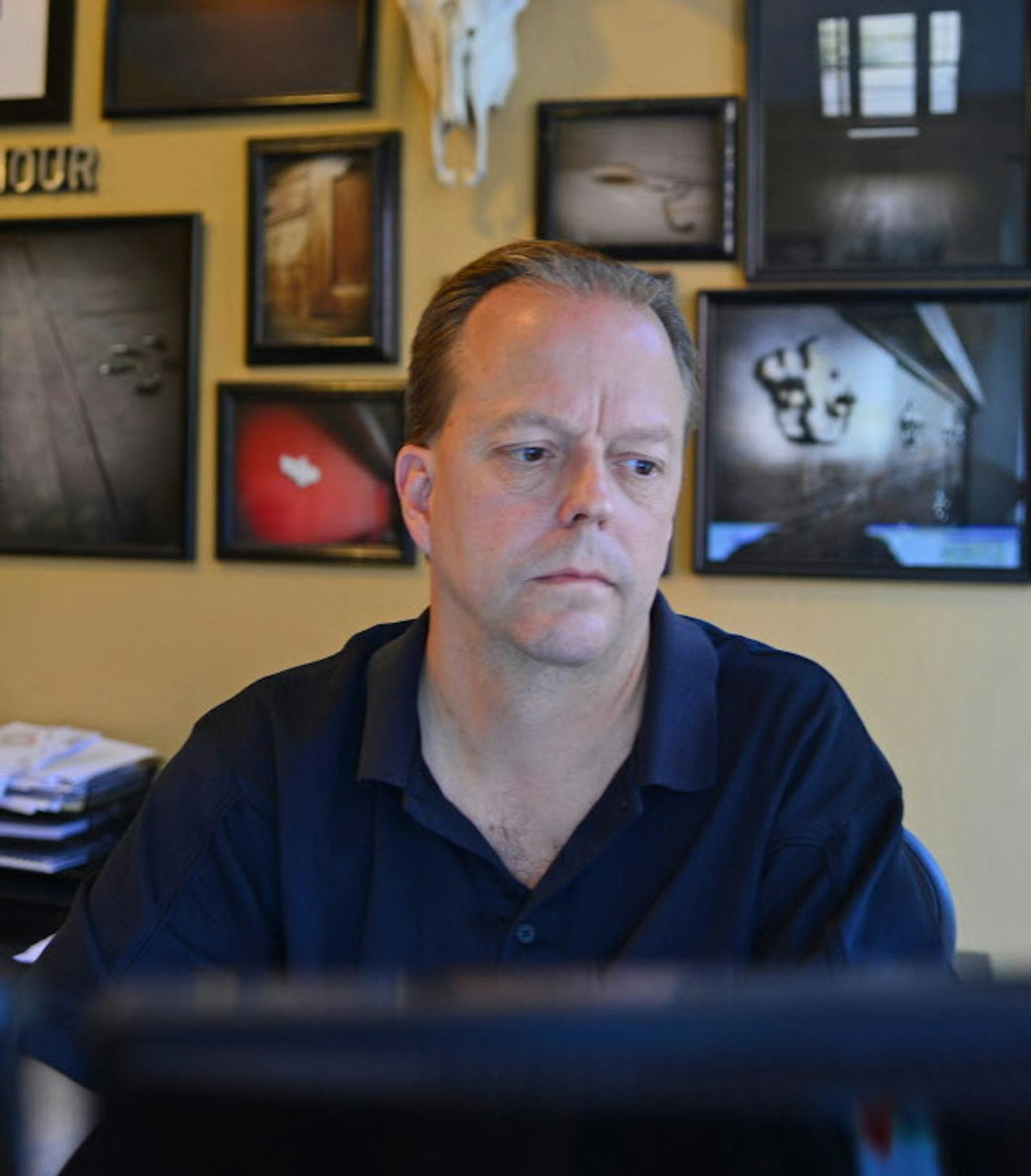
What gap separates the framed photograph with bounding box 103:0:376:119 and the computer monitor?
2.26 meters

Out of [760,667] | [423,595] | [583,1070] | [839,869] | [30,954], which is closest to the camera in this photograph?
[583,1070]

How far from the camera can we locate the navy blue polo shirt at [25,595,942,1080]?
1152 mm

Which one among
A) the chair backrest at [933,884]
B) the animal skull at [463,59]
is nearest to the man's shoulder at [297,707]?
the chair backrest at [933,884]

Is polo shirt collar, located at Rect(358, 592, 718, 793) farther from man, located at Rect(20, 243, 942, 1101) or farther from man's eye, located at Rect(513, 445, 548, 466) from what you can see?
man's eye, located at Rect(513, 445, 548, 466)

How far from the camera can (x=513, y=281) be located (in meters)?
1.32

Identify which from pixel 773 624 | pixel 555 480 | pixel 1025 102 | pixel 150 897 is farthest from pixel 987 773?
pixel 150 897

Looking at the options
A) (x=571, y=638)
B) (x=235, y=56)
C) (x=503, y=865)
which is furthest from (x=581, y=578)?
(x=235, y=56)

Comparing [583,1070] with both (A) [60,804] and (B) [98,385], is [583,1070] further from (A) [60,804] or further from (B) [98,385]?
(B) [98,385]

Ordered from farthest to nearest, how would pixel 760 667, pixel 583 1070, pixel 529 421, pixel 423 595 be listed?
pixel 423 595 < pixel 760 667 < pixel 529 421 < pixel 583 1070

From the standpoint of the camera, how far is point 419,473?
1387mm

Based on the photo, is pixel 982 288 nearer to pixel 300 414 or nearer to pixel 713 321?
pixel 713 321

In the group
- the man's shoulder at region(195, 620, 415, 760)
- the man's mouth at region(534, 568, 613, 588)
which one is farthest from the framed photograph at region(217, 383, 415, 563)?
the man's mouth at region(534, 568, 613, 588)

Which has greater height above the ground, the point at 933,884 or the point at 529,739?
the point at 529,739

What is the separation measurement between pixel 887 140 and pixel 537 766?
143 cm
